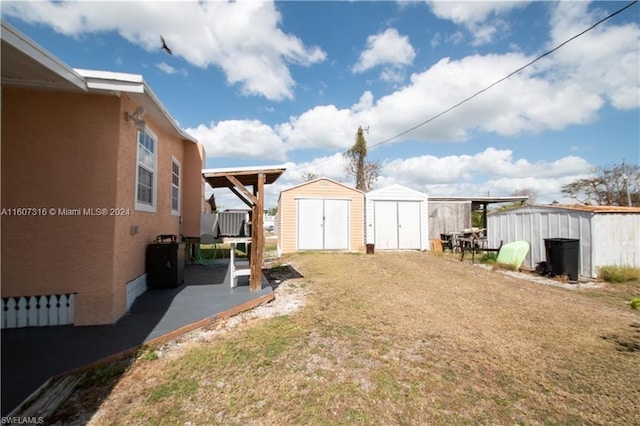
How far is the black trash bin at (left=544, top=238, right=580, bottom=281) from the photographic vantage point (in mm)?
8070

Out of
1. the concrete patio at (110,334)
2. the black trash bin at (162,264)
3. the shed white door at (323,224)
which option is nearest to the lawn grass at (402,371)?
the concrete patio at (110,334)

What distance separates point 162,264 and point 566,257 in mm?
10713

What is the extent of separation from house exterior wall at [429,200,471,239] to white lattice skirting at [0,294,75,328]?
50.4 ft

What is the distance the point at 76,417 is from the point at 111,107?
3.53 m

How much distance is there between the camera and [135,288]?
15.4 feet

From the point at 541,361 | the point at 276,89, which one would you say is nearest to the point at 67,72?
the point at 541,361

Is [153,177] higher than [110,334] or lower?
higher

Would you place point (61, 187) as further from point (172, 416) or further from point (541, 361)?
point (541, 361)

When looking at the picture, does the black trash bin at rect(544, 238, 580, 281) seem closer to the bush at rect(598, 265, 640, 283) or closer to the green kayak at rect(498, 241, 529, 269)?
the bush at rect(598, 265, 640, 283)

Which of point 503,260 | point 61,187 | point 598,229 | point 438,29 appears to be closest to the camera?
point 61,187

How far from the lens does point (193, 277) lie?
6.70m

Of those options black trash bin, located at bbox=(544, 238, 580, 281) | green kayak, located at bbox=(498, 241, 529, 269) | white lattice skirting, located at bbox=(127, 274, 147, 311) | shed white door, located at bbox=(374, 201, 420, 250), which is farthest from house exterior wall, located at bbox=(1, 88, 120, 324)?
shed white door, located at bbox=(374, 201, 420, 250)

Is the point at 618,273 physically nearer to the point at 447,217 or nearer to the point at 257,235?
the point at 447,217

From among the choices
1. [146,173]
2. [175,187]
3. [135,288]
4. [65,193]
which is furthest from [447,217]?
[65,193]
